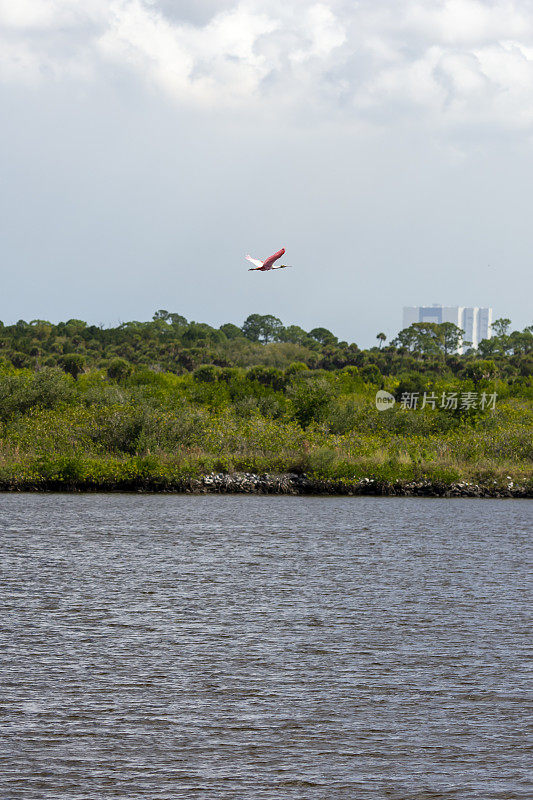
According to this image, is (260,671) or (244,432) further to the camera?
(244,432)

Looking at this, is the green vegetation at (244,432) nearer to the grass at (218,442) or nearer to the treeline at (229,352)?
the grass at (218,442)

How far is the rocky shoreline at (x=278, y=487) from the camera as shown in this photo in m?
49.8

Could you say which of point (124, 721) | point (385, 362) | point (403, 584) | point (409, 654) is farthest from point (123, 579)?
point (385, 362)

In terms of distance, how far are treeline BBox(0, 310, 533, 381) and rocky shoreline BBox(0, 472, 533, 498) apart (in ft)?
139

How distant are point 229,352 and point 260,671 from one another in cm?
11990

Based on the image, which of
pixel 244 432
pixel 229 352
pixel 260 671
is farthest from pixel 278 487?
pixel 229 352

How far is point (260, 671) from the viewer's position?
14047mm

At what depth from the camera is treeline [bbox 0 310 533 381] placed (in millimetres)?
104375

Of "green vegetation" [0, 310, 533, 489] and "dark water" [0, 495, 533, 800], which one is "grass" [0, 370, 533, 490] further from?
"dark water" [0, 495, 533, 800]

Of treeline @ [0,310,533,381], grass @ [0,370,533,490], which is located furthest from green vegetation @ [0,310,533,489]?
treeline @ [0,310,533,381]

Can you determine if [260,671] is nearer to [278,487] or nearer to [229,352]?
[278,487]

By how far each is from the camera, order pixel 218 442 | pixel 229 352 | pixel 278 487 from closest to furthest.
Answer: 1. pixel 278 487
2. pixel 218 442
3. pixel 229 352

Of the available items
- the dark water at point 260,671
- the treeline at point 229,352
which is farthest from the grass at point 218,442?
the treeline at point 229,352

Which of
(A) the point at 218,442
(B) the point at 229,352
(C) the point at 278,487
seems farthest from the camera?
(B) the point at 229,352
